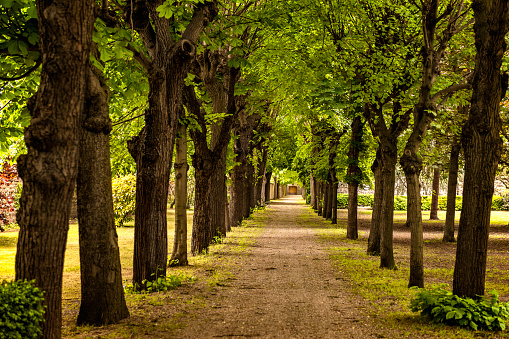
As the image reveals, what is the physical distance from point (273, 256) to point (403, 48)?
6.96 metres

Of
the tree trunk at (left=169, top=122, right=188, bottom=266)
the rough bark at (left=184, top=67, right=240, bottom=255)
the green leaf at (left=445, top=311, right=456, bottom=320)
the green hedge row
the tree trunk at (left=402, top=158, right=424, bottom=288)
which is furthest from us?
the green hedge row

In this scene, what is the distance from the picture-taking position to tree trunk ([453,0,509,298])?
6855 mm

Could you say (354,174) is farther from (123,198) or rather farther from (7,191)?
(7,191)

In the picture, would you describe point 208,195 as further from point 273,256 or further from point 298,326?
point 298,326

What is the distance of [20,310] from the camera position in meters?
4.17

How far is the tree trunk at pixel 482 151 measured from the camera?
6855mm

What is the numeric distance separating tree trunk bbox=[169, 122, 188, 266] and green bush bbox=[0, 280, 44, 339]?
24.4ft

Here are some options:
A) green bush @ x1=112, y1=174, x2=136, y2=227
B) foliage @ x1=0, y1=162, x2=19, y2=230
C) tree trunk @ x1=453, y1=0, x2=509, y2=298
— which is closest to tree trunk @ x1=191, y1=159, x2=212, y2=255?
tree trunk @ x1=453, y1=0, x2=509, y2=298

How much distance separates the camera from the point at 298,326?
6617 millimetres

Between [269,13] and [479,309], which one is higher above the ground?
[269,13]

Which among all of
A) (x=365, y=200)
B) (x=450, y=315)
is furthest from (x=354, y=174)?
(x=365, y=200)

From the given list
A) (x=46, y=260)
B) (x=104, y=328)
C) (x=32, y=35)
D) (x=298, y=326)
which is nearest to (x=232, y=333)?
(x=298, y=326)

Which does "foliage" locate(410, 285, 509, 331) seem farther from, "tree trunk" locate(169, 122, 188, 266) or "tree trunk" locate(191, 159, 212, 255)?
"tree trunk" locate(191, 159, 212, 255)

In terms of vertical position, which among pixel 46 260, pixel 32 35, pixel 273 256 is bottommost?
pixel 273 256
